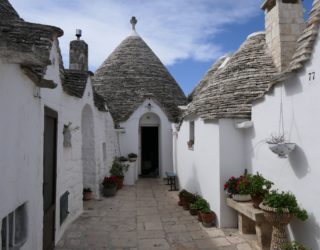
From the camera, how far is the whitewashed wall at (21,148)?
312 cm

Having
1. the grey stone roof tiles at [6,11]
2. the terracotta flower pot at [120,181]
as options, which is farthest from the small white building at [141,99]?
the grey stone roof tiles at [6,11]

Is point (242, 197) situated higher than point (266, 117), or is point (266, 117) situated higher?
point (266, 117)

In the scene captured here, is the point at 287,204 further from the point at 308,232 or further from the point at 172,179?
the point at 172,179

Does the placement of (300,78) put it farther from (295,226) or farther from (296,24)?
Answer: (296,24)

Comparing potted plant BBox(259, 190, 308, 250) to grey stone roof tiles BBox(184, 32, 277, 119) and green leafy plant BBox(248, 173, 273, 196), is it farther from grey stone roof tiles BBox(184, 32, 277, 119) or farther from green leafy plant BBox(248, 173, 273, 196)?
grey stone roof tiles BBox(184, 32, 277, 119)

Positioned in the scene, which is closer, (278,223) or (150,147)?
(278,223)

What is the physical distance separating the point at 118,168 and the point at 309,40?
9.23 m

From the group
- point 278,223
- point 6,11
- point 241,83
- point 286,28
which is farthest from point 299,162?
point 6,11

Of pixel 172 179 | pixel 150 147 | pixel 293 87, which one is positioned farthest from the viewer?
pixel 150 147

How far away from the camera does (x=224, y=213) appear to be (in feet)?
21.7

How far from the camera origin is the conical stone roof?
14.4 metres

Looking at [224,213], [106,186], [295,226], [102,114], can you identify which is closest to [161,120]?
[102,114]

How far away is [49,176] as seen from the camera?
5258mm

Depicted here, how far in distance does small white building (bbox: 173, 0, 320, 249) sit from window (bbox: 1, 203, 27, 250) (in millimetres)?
4086
